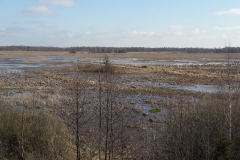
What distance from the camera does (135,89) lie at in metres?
34.9

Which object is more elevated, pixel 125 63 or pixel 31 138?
pixel 125 63

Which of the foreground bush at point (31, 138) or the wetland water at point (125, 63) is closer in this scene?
the foreground bush at point (31, 138)

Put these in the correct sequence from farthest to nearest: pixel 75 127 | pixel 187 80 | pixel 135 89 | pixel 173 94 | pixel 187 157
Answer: pixel 187 80, pixel 135 89, pixel 173 94, pixel 187 157, pixel 75 127

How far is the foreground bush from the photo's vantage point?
41.5ft

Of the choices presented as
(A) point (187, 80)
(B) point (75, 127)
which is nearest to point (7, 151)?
(B) point (75, 127)

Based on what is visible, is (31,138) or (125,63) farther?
(125,63)

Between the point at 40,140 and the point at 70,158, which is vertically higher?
the point at 40,140

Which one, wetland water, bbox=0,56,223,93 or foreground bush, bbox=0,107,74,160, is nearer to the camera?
foreground bush, bbox=0,107,74,160

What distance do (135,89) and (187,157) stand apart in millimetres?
23297

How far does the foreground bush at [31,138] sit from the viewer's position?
498 inches

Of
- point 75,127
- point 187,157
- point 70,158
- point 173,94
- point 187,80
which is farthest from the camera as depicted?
point 187,80

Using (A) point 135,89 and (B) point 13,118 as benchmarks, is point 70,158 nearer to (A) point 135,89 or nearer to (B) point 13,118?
(B) point 13,118

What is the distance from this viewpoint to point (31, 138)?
13.0 m

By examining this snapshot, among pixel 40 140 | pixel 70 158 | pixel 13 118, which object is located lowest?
pixel 70 158
